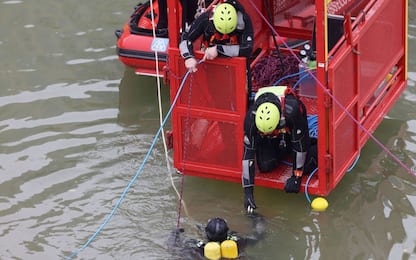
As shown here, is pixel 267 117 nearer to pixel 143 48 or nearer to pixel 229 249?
pixel 229 249

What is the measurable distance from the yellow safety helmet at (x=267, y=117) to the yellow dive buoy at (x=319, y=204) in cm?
108

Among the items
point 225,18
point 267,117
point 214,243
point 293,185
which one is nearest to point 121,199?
point 214,243

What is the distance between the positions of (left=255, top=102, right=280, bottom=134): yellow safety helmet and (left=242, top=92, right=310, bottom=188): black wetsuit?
82 mm

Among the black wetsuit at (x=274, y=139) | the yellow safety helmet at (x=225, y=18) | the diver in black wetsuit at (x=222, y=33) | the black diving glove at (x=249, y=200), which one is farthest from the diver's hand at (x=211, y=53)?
the black diving glove at (x=249, y=200)

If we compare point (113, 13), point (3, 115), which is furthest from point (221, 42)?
point (113, 13)

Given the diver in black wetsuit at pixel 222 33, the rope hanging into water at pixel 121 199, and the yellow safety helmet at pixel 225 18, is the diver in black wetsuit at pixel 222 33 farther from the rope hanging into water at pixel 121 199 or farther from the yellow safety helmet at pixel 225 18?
the rope hanging into water at pixel 121 199

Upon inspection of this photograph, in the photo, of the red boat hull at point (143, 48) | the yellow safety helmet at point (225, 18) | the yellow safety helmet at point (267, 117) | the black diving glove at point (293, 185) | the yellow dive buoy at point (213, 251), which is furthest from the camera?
the red boat hull at point (143, 48)

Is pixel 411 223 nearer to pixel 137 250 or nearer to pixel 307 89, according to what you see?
pixel 307 89

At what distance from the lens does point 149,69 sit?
433 inches

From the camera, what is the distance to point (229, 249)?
321 inches

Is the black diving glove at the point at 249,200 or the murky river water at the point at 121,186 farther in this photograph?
the black diving glove at the point at 249,200

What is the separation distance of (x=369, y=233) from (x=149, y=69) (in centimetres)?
374

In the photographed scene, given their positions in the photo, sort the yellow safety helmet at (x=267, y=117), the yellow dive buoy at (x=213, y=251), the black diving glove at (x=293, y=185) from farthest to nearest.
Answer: the black diving glove at (x=293, y=185) → the yellow safety helmet at (x=267, y=117) → the yellow dive buoy at (x=213, y=251)

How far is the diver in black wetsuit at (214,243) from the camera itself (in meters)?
8.15
